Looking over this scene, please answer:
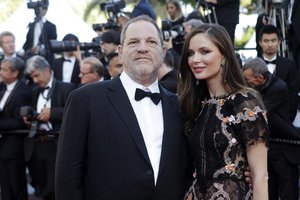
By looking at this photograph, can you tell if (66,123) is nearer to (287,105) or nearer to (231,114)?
(231,114)

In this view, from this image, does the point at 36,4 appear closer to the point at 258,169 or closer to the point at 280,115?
the point at 280,115

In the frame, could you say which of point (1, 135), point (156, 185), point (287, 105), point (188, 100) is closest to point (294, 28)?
point (287, 105)

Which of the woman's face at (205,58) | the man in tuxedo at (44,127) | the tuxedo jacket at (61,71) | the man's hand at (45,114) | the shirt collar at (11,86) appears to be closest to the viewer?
the woman's face at (205,58)

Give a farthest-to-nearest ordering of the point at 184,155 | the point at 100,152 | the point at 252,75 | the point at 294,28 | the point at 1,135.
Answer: the point at 294,28
the point at 1,135
the point at 252,75
the point at 184,155
the point at 100,152

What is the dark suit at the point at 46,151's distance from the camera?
7.80 metres

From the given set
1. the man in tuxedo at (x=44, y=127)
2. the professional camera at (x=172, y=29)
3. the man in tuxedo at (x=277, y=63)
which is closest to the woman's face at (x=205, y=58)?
the man in tuxedo at (x=277, y=63)

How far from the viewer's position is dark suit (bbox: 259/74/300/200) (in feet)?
21.3

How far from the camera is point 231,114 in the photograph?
12.8 feet

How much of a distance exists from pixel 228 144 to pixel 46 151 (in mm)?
4483

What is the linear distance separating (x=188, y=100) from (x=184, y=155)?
384mm

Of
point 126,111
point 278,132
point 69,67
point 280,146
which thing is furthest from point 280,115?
point 69,67

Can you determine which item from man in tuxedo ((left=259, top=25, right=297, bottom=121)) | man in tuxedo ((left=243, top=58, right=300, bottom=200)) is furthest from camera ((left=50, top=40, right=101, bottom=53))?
man in tuxedo ((left=243, top=58, right=300, bottom=200))

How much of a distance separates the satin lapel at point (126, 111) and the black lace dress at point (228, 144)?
1.33 feet

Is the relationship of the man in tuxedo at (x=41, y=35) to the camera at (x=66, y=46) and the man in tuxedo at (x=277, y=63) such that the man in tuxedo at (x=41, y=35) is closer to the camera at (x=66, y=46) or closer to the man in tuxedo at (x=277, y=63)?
the camera at (x=66, y=46)
